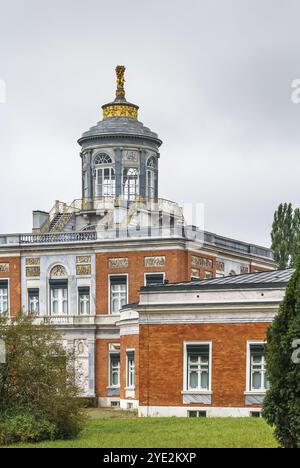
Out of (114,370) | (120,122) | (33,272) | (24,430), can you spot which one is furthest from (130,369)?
(120,122)

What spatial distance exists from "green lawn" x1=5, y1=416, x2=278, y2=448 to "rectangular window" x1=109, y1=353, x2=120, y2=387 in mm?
20436

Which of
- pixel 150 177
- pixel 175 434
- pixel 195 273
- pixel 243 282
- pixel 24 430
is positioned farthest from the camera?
pixel 150 177

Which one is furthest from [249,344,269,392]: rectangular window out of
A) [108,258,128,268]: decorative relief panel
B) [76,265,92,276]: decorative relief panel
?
[76,265,92,276]: decorative relief panel

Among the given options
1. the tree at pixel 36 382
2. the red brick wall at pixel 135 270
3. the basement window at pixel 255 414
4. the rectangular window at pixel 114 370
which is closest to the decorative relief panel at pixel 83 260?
the red brick wall at pixel 135 270

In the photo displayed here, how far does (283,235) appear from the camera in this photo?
66.6m

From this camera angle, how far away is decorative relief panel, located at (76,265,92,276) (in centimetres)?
5347

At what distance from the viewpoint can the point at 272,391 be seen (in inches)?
798

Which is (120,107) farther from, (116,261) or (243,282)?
(243,282)

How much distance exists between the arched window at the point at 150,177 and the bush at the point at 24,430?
33.3 meters

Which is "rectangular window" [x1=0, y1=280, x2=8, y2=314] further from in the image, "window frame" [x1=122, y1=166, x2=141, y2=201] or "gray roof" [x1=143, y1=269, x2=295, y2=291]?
"gray roof" [x1=143, y1=269, x2=295, y2=291]

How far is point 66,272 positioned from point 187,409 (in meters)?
19.5

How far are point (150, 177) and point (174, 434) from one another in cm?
3359

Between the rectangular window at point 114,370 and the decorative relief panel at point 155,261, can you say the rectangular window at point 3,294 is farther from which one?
the decorative relief panel at point 155,261

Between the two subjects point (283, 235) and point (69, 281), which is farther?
point (283, 235)
